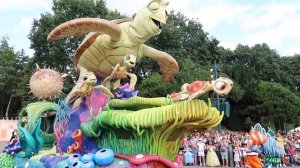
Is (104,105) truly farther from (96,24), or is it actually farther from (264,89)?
(264,89)

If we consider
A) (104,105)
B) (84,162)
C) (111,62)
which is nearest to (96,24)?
(111,62)

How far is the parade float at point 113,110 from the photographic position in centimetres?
624

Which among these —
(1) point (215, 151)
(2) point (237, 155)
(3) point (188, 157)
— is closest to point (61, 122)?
(3) point (188, 157)

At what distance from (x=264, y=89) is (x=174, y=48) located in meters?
11.8

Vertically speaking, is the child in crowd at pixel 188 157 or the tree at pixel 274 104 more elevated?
the tree at pixel 274 104

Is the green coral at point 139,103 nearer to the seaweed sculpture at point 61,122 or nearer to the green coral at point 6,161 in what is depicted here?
the seaweed sculpture at point 61,122

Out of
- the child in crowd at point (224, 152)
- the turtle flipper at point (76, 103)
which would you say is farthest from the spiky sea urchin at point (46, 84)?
the child in crowd at point (224, 152)

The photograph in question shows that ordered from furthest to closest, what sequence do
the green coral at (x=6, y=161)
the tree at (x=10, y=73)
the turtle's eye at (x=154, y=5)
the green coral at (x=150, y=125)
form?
1. the tree at (x=10, y=73)
2. the green coral at (x=6, y=161)
3. the turtle's eye at (x=154, y=5)
4. the green coral at (x=150, y=125)

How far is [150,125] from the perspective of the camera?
625 cm

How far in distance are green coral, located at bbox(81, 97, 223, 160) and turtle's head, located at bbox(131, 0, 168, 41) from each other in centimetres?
147

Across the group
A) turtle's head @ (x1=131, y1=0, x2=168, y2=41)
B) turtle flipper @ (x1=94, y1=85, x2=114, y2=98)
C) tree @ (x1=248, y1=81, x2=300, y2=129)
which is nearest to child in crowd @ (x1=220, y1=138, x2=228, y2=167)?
turtle's head @ (x1=131, y1=0, x2=168, y2=41)

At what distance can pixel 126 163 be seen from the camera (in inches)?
256

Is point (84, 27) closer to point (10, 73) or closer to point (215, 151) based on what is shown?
point (215, 151)

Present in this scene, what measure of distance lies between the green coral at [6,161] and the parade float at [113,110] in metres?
0.03
